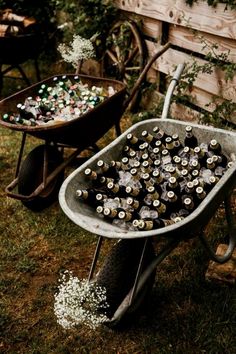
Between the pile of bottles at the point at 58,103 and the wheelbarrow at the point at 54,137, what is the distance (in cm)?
5

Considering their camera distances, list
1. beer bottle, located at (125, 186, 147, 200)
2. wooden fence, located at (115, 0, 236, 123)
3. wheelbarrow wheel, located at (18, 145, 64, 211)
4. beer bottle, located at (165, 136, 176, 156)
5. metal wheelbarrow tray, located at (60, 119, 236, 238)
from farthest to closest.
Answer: wooden fence, located at (115, 0, 236, 123) → wheelbarrow wheel, located at (18, 145, 64, 211) → beer bottle, located at (165, 136, 176, 156) → beer bottle, located at (125, 186, 147, 200) → metal wheelbarrow tray, located at (60, 119, 236, 238)

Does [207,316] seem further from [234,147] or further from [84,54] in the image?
[84,54]

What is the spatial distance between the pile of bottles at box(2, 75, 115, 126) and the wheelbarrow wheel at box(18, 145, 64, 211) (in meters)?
0.22

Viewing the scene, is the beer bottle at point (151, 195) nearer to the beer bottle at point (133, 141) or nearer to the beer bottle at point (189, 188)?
the beer bottle at point (189, 188)

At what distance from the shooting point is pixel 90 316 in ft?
7.29

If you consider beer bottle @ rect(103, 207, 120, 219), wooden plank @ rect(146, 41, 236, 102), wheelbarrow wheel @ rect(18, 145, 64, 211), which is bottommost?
wheelbarrow wheel @ rect(18, 145, 64, 211)

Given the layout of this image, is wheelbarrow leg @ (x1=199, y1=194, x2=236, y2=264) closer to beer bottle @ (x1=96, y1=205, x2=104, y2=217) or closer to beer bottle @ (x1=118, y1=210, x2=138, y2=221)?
beer bottle @ (x1=118, y1=210, x2=138, y2=221)

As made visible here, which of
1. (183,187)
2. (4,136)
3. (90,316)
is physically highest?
(183,187)

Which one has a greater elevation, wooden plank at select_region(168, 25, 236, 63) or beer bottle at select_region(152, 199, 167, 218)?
wooden plank at select_region(168, 25, 236, 63)

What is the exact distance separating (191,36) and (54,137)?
5.16ft

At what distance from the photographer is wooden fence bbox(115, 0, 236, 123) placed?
335 cm

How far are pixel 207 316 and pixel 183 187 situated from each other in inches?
30.2

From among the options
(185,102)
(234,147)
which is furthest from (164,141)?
(185,102)

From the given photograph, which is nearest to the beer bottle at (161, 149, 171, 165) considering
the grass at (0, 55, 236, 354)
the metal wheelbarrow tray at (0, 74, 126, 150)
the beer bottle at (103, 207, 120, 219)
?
the beer bottle at (103, 207, 120, 219)
